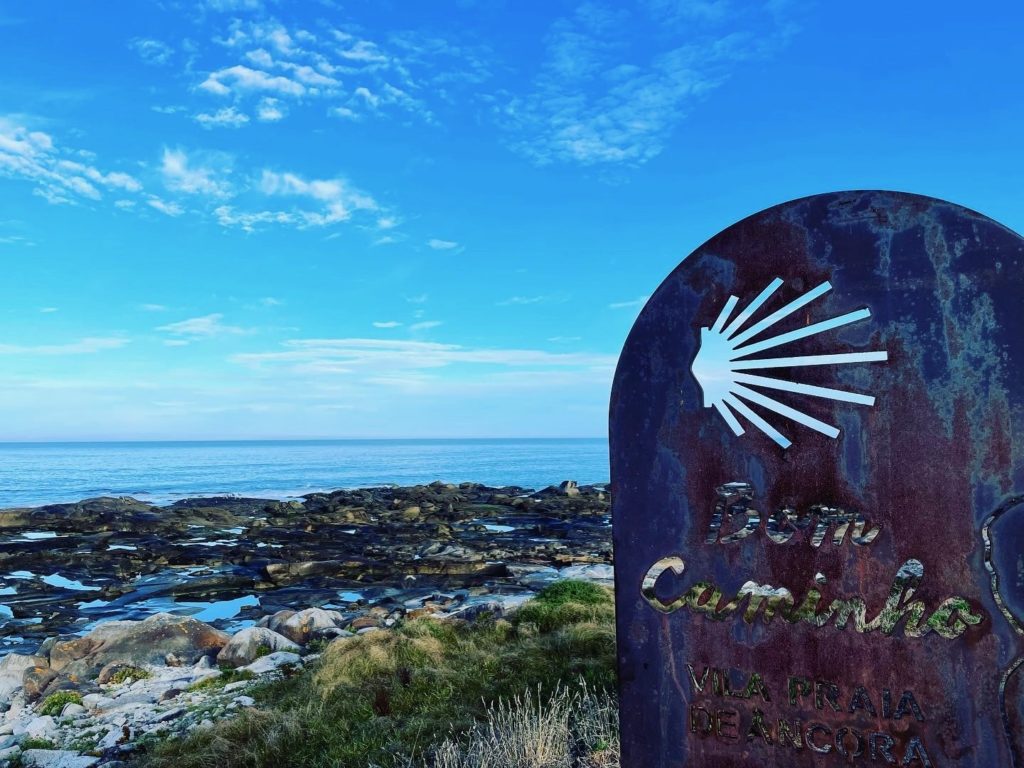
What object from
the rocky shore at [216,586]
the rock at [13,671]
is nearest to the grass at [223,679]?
the rocky shore at [216,586]

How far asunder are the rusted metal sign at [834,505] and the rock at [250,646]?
26.7 ft

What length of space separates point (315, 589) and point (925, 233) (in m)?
16.4

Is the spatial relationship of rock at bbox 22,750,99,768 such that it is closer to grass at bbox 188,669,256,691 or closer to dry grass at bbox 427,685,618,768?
grass at bbox 188,669,256,691

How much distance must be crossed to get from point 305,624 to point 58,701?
12.0 ft

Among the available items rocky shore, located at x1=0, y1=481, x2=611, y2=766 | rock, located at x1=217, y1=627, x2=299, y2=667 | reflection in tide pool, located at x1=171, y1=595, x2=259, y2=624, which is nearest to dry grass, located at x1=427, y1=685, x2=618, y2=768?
rocky shore, located at x1=0, y1=481, x2=611, y2=766

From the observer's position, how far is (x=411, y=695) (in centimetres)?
648

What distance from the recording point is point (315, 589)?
16.7 metres

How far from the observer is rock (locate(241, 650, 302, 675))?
8.77 metres

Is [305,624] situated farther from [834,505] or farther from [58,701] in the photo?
[834,505]

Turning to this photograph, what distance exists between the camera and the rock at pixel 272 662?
8773 millimetres

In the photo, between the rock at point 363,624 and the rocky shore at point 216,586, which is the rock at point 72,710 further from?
the rock at point 363,624

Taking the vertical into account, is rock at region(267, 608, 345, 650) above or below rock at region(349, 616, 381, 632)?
above

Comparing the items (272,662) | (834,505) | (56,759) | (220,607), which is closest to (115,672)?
(272,662)

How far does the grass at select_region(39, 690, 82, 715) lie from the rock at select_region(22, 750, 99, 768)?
66.6 inches
